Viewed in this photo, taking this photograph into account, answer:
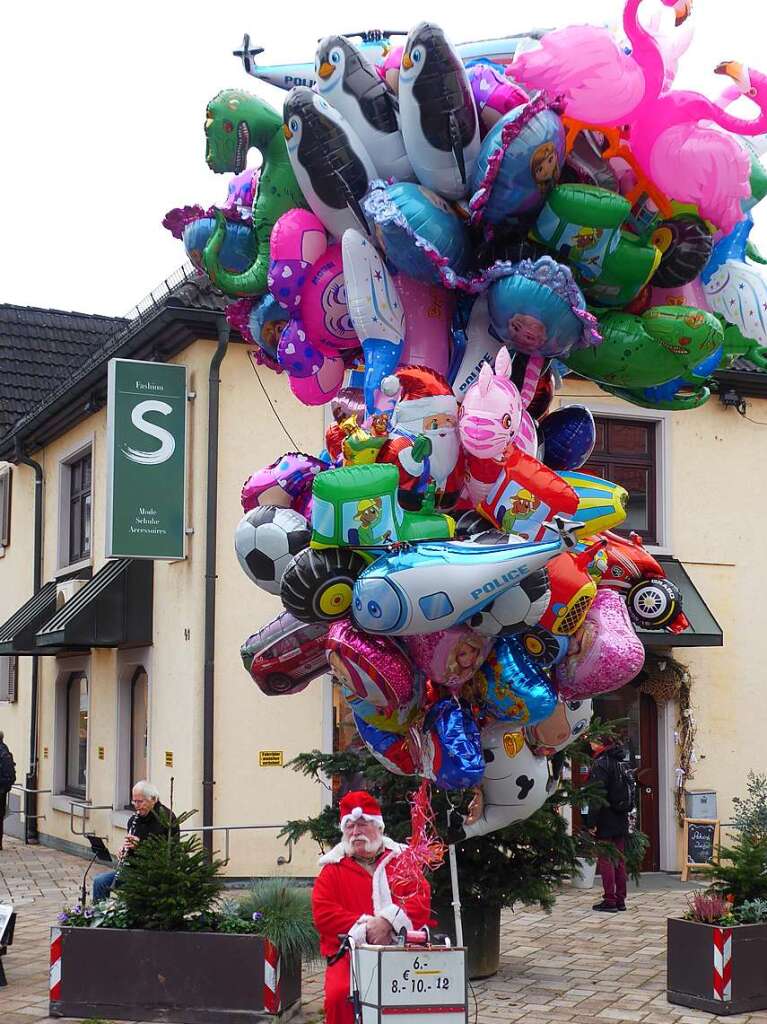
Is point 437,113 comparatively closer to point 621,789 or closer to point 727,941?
point 727,941

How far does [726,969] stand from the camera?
8.80 meters

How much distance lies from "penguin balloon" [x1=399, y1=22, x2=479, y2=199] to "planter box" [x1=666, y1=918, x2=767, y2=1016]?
17.5 ft

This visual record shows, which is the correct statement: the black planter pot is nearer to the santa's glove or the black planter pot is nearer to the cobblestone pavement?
the cobblestone pavement

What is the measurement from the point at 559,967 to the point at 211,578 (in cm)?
606

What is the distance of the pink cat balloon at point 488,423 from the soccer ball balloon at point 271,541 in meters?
0.86

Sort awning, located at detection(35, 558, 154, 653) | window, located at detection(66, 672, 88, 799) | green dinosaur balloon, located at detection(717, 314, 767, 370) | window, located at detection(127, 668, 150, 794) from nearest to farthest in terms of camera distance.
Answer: green dinosaur balloon, located at detection(717, 314, 767, 370), awning, located at detection(35, 558, 154, 653), window, located at detection(127, 668, 150, 794), window, located at detection(66, 672, 88, 799)

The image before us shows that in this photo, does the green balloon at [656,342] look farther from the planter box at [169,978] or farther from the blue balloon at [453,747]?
the planter box at [169,978]

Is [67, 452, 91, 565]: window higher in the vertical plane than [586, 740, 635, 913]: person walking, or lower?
higher

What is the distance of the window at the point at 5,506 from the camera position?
23.2 meters

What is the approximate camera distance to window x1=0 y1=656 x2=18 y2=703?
881 inches

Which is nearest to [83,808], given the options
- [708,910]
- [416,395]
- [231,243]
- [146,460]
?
[146,460]

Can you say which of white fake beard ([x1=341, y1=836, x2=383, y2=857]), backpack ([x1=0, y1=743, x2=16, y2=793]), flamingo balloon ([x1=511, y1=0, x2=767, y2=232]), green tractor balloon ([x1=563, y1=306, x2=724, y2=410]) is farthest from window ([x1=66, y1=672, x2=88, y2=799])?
flamingo balloon ([x1=511, y1=0, x2=767, y2=232])

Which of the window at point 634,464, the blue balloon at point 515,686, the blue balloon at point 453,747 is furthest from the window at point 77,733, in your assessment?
the blue balloon at point 515,686

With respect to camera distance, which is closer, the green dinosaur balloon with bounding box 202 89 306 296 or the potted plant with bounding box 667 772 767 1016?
the green dinosaur balloon with bounding box 202 89 306 296
